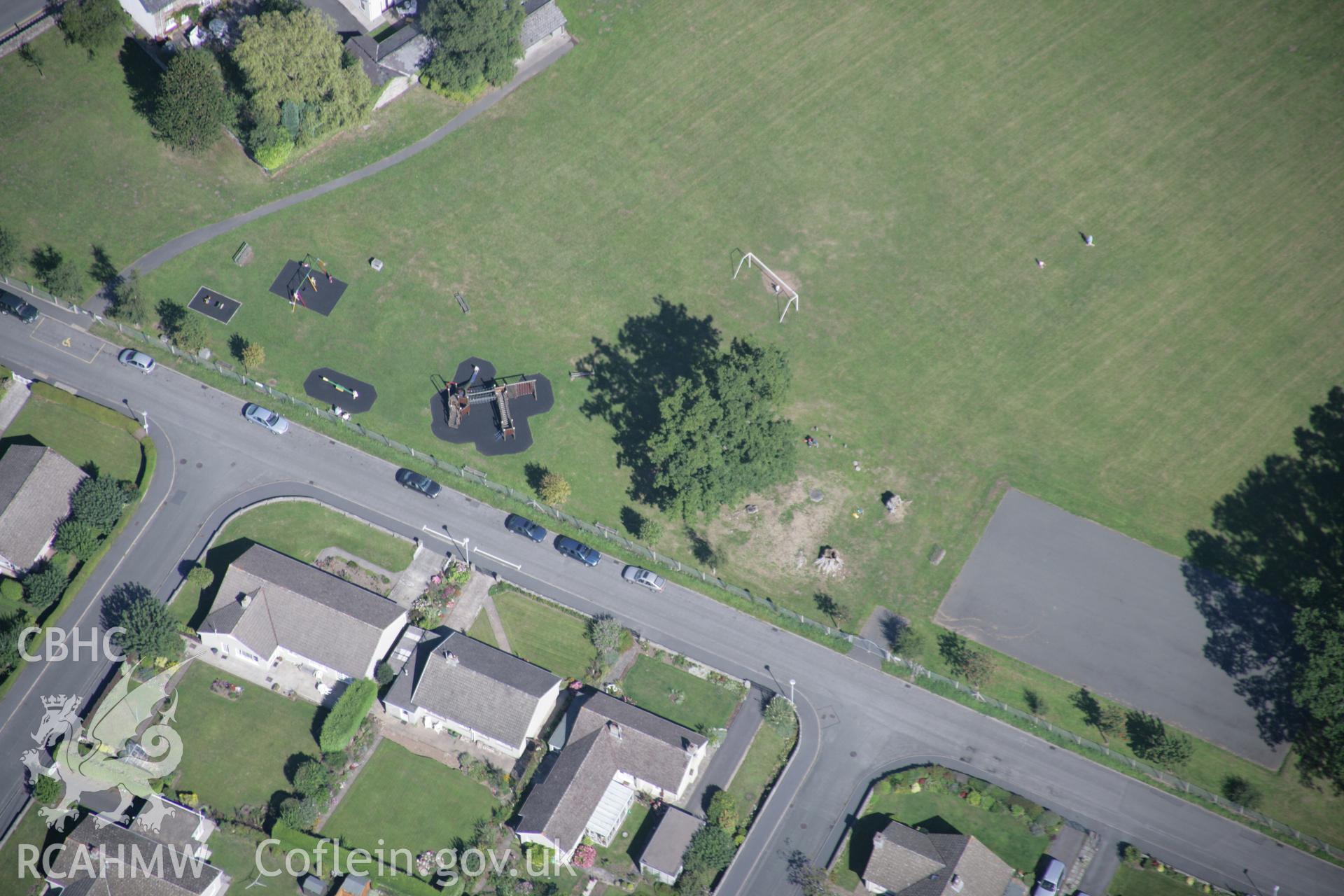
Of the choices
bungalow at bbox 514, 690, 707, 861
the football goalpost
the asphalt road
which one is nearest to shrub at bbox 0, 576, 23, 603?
the asphalt road

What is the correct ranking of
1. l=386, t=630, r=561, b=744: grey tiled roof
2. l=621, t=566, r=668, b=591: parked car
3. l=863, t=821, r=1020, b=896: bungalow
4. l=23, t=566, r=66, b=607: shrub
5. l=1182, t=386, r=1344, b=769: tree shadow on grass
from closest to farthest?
l=863, t=821, r=1020, b=896: bungalow, l=386, t=630, r=561, b=744: grey tiled roof, l=23, t=566, r=66, b=607: shrub, l=1182, t=386, r=1344, b=769: tree shadow on grass, l=621, t=566, r=668, b=591: parked car

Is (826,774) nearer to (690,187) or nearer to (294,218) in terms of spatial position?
(690,187)

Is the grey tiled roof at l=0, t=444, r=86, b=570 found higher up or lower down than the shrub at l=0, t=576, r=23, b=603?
higher up

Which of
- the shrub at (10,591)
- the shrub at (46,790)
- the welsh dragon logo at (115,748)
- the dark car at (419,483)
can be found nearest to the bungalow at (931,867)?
the dark car at (419,483)

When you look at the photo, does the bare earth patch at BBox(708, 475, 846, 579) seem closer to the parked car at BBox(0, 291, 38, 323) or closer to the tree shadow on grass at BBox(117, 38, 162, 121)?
the parked car at BBox(0, 291, 38, 323)

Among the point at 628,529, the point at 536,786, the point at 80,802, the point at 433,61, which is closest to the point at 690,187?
the point at 433,61

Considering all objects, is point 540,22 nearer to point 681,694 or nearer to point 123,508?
point 123,508
